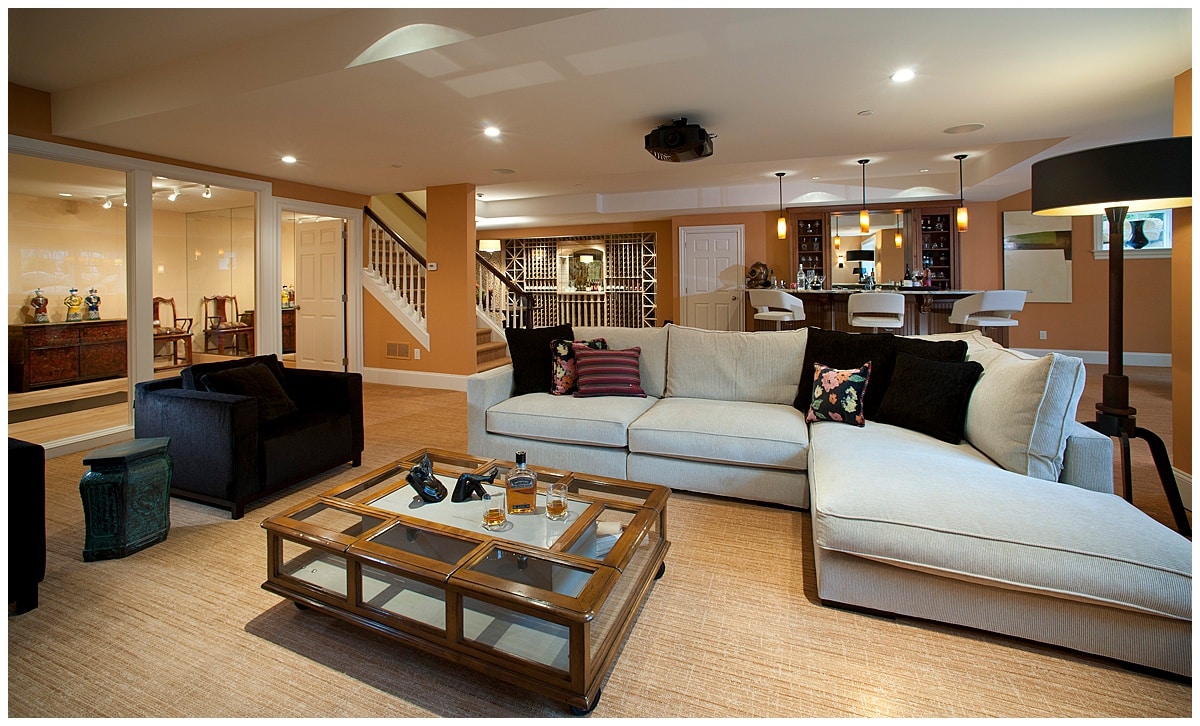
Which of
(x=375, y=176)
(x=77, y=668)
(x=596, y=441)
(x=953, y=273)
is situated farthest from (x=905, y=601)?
(x=953, y=273)

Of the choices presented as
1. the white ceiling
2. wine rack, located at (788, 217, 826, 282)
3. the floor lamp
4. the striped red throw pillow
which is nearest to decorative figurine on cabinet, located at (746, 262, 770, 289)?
wine rack, located at (788, 217, 826, 282)

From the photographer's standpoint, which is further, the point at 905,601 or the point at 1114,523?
the point at 905,601

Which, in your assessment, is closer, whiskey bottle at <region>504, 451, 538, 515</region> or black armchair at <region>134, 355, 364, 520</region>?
whiskey bottle at <region>504, 451, 538, 515</region>

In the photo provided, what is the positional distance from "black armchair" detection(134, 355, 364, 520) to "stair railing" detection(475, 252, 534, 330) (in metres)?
4.46

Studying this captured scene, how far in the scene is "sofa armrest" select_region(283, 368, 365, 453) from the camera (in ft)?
11.8

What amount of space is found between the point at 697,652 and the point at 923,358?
2.00 meters

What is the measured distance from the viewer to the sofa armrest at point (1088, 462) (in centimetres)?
215

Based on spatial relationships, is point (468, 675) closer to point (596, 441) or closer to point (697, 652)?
point (697, 652)

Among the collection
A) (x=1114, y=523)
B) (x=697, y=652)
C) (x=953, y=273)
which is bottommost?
(x=697, y=652)

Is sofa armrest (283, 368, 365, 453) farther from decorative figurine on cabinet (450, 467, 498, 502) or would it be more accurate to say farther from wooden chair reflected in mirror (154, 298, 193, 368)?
wooden chair reflected in mirror (154, 298, 193, 368)

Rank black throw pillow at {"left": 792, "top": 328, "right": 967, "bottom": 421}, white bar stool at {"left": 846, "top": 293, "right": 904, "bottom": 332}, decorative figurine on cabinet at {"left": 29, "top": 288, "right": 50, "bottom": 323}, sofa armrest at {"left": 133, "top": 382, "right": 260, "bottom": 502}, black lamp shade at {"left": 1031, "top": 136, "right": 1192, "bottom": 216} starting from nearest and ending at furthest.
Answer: black lamp shade at {"left": 1031, "top": 136, "right": 1192, "bottom": 216} → sofa armrest at {"left": 133, "top": 382, "right": 260, "bottom": 502} → black throw pillow at {"left": 792, "top": 328, "right": 967, "bottom": 421} → decorative figurine on cabinet at {"left": 29, "top": 288, "right": 50, "bottom": 323} → white bar stool at {"left": 846, "top": 293, "right": 904, "bottom": 332}

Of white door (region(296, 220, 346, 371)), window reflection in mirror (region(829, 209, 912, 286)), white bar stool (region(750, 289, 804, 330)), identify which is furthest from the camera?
window reflection in mirror (region(829, 209, 912, 286))

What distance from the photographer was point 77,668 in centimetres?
174

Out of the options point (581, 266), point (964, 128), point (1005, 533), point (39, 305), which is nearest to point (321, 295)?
point (39, 305)
